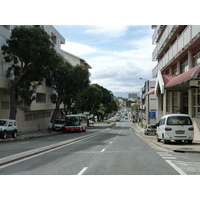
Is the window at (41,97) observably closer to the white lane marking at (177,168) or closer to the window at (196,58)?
the window at (196,58)

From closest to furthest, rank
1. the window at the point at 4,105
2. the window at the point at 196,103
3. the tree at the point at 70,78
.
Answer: the window at the point at 196,103, the window at the point at 4,105, the tree at the point at 70,78

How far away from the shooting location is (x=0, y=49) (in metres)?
33.2

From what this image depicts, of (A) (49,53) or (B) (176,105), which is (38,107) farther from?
(B) (176,105)

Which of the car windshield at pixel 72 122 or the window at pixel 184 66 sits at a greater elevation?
the window at pixel 184 66

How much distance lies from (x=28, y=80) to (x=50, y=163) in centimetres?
2372

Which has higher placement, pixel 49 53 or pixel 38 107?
pixel 49 53

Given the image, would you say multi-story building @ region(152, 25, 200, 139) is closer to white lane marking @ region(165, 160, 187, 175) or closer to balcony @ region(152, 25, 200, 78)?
balcony @ region(152, 25, 200, 78)

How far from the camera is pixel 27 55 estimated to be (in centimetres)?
3225

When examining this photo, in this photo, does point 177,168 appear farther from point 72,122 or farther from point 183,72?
point 72,122

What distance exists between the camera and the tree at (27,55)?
31.3 meters

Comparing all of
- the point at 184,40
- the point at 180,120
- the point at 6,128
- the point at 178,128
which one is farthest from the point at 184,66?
the point at 6,128

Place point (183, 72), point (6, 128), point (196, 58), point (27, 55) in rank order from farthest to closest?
point (27, 55) < point (183, 72) < point (6, 128) < point (196, 58)

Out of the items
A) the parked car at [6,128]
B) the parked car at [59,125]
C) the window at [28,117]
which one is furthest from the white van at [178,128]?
the parked car at [59,125]
